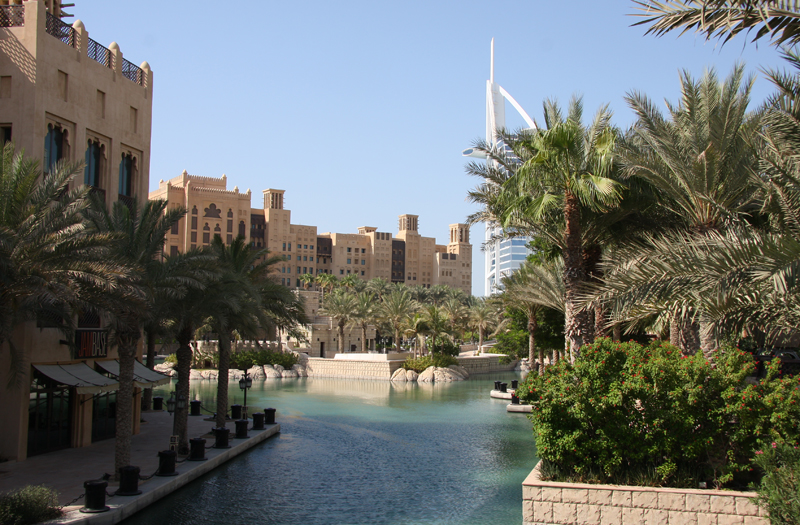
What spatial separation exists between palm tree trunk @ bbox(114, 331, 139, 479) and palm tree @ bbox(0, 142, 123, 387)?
169 cm

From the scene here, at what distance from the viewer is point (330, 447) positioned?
2366cm

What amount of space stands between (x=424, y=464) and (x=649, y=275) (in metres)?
11.9

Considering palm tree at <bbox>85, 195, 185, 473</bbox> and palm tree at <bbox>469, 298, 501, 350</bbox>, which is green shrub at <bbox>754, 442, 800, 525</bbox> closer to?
palm tree at <bbox>85, 195, 185, 473</bbox>

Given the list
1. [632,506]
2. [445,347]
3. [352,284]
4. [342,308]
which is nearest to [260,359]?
[342,308]

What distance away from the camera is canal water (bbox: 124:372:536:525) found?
48.7 feet

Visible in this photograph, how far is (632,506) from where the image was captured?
11.9m

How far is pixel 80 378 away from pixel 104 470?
325cm

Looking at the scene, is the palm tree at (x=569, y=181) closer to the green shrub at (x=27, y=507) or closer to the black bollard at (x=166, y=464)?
the black bollard at (x=166, y=464)

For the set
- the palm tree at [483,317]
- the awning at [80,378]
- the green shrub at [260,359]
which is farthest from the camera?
the palm tree at [483,317]

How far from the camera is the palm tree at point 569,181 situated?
52.0 feet

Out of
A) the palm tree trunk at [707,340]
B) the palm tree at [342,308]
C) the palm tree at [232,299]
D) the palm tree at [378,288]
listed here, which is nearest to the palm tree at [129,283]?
the palm tree at [232,299]

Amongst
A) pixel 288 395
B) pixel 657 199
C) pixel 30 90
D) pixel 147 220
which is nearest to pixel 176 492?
pixel 147 220

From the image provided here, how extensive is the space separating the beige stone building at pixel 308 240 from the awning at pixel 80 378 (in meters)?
94.3

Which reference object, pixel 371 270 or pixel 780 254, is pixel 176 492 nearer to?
pixel 780 254
